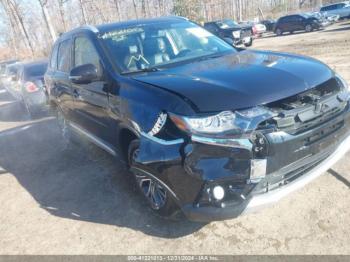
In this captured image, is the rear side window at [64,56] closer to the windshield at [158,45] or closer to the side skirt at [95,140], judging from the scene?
the side skirt at [95,140]

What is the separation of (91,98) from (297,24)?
2524 cm

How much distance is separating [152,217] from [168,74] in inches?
58.3

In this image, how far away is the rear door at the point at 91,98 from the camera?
3.89m

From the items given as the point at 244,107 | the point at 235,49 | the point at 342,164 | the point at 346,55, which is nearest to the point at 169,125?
the point at 244,107

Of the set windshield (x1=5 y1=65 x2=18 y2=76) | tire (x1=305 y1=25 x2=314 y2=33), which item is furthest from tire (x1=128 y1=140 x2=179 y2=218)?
tire (x1=305 y1=25 x2=314 y2=33)

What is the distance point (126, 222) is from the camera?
11.8 ft

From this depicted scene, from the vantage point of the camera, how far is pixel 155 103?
117 inches

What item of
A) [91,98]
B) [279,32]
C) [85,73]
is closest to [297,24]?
[279,32]

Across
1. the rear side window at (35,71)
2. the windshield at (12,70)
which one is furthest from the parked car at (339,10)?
the rear side window at (35,71)

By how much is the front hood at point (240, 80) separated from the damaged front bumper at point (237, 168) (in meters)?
0.30

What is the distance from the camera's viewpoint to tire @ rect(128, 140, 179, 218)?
3.19 m

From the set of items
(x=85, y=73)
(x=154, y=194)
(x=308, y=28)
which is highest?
(x=85, y=73)

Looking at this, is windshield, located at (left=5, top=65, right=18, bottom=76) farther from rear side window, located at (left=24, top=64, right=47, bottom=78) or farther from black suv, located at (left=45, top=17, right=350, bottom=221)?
black suv, located at (left=45, top=17, right=350, bottom=221)

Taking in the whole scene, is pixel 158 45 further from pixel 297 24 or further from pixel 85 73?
pixel 297 24
